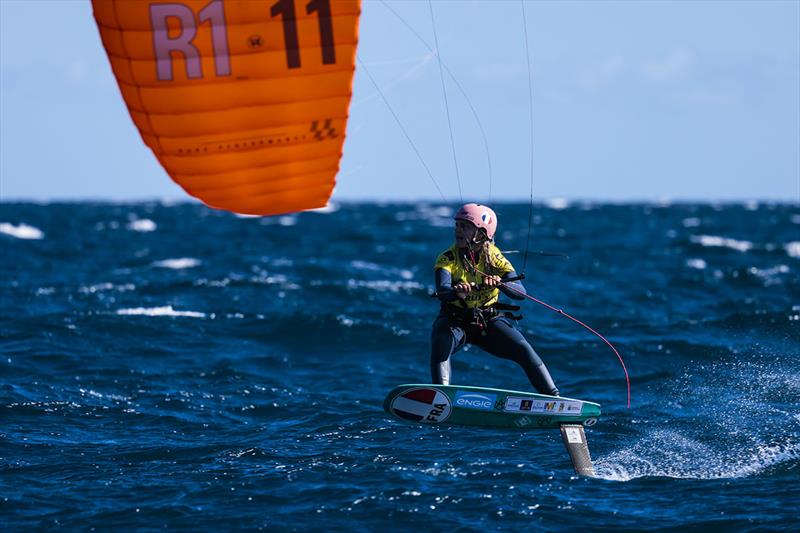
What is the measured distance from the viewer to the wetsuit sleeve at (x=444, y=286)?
11133mm

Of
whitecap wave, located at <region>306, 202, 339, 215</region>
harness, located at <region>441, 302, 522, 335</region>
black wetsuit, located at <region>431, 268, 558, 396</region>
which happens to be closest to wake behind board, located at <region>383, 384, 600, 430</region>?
black wetsuit, located at <region>431, 268, 558, 396</region>

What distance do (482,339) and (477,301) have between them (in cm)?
44

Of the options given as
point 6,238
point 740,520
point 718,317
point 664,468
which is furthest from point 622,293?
point 6,238

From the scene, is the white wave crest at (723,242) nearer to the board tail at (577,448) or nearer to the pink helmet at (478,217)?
the board tail at (577,448)

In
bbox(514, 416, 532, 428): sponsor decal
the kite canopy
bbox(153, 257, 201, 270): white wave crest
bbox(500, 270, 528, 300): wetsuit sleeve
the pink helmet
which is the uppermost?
the kite canopy

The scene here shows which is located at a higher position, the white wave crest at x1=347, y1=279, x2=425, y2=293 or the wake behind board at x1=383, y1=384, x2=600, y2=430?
the wake behind board at x1=383, y1=384, x2=600, y2=430

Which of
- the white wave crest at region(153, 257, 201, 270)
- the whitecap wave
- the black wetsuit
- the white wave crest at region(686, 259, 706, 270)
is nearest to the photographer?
the black wetsuit

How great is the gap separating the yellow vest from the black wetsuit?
0.10 meters

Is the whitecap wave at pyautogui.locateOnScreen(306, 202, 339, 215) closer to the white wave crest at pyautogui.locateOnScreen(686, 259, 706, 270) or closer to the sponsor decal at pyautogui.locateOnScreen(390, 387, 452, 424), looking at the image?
the sponsor decal at pyautogui.locateOnScreen(390, 387, 452, 424)

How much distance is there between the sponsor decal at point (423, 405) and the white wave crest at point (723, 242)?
36.4 meters

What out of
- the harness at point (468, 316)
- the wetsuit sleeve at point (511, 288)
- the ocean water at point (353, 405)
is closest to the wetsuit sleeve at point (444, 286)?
the harness at point (468, 316)

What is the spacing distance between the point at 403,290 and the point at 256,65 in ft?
55.5

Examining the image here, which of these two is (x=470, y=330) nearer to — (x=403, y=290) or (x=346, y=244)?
(x=403, y=290)

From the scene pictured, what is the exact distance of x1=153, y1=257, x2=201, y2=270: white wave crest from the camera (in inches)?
1351
